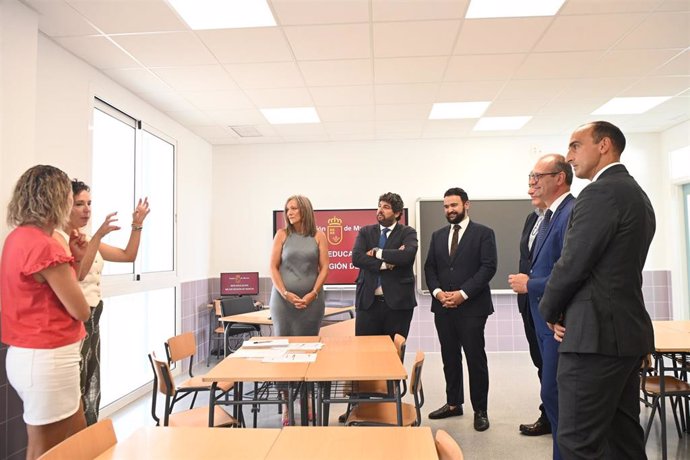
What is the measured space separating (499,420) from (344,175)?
4.04 meters

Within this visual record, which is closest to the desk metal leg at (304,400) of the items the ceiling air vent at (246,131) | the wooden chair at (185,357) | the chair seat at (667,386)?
the wooden chair at (185,357)

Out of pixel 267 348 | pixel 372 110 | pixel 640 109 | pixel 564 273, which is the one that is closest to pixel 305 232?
pixel 267 348

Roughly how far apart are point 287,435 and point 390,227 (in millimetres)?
2406

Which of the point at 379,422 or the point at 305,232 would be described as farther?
the point at 305,232

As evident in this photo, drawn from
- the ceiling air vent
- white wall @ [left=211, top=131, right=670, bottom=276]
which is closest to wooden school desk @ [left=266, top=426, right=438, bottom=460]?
the ceiling air vent

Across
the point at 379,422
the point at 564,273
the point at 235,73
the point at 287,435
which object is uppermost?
the point at 235,73

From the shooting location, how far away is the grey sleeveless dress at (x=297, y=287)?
341 centimetres

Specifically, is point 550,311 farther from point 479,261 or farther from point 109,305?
point 109,305

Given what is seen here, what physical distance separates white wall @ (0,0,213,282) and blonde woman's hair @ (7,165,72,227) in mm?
913

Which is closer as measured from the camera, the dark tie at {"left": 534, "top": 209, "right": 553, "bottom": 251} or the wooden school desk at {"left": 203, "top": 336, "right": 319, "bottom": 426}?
the wooden school desk at {"left": 203, "top": 336, "right": 319, "bottom": 426}

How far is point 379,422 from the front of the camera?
99.2 inches

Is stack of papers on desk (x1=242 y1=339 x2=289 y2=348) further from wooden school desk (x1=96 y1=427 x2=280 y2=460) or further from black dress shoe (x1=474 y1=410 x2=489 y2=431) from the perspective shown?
black dress shoe (x1=474 y1=410 x2=489 y2=431)

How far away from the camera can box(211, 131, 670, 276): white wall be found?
674 cm

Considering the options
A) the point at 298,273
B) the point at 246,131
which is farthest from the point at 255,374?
the point at 246,131
